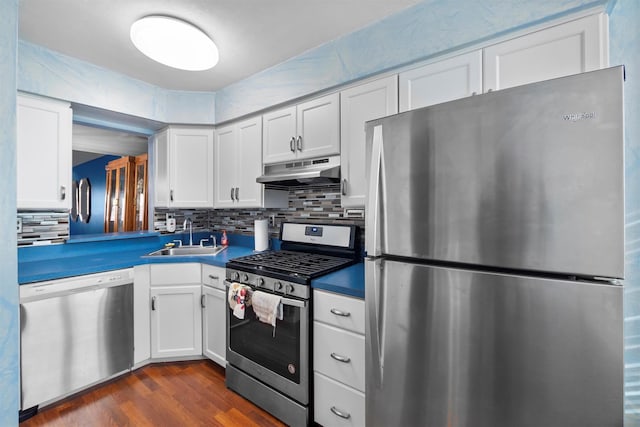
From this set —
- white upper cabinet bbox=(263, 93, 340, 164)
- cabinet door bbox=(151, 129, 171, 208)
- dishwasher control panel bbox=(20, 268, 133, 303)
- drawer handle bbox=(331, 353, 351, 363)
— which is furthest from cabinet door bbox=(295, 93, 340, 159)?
dishwasher control panel bbox=(20, 268, 133, 303)

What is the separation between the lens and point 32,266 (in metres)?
2.12

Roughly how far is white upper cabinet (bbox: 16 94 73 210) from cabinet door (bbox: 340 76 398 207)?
7.18 feet

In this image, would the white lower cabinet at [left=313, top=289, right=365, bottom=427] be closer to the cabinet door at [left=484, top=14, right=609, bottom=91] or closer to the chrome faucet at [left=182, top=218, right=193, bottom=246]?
the cabinet door at [left=484, top=14, right=609, bottom=91]

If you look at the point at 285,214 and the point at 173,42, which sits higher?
the point at 173,42

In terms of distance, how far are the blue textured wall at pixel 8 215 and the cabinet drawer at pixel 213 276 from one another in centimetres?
118

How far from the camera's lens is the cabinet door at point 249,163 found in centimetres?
262

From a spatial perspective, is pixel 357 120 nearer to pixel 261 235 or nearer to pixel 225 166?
pixel 261 235

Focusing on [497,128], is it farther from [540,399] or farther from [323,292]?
[323,292]

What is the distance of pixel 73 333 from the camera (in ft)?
6.64

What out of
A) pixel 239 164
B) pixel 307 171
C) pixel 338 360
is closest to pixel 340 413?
pixel 338 360

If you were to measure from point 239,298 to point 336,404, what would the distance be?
2.92ft

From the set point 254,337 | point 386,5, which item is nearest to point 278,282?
point 254,337

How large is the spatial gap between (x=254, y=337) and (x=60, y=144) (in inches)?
83.5

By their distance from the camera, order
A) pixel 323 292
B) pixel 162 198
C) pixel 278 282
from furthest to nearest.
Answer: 1. pixel 162 198
2. pixel 278 282
3. pixel 323 292
